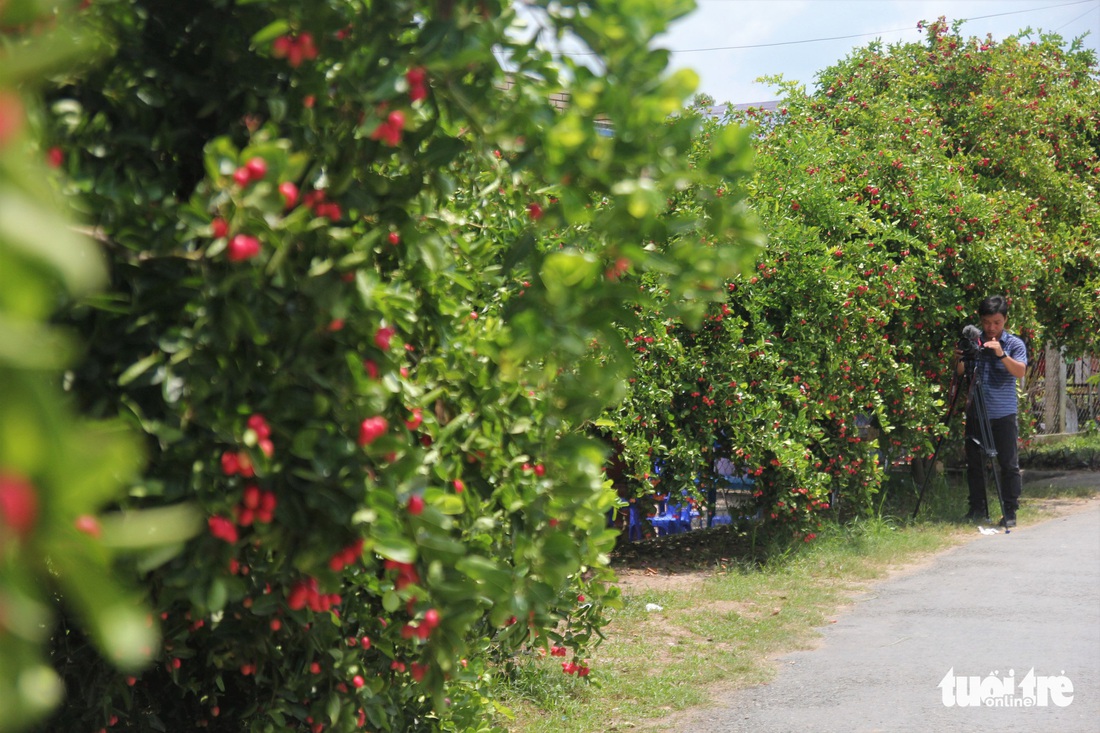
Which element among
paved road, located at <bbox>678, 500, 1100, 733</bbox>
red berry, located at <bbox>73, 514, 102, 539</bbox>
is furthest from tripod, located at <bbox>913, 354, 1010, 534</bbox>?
red berry, located at <bbox>73, 514, 102, 539</bbox>

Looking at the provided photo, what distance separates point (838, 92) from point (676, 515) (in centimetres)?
713

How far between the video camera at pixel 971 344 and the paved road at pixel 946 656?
2032mm

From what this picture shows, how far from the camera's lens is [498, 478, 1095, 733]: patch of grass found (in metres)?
4.98

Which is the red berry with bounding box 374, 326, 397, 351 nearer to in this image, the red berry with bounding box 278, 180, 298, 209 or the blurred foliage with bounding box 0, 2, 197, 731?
the red berry with bounding box 278, 180, 298, 209

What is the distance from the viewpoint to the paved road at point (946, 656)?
15.8 feet

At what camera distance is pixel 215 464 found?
172 centimetres

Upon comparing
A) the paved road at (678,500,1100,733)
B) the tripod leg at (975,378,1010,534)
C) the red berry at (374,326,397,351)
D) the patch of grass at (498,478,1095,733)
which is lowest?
the paved road at (678,500,1100,733)

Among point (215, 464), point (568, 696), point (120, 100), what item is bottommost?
point (568, 696)

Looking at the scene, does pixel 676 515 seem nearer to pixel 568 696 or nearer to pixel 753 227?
pixel 568 696

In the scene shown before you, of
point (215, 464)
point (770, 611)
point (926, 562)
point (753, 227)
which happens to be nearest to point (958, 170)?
point (926, 562)

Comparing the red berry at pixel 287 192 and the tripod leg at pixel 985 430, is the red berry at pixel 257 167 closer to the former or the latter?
the red berry at pixel 287 192

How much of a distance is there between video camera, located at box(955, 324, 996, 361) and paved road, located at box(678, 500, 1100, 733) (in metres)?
2.03

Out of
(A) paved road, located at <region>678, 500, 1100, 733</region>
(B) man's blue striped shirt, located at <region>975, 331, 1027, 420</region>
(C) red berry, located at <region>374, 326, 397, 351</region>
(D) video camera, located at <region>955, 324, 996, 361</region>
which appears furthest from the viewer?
(B) man's blue striped shirt, located at <region>975, 331, 1027, 420</region>

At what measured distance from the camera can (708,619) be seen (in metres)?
6.44
